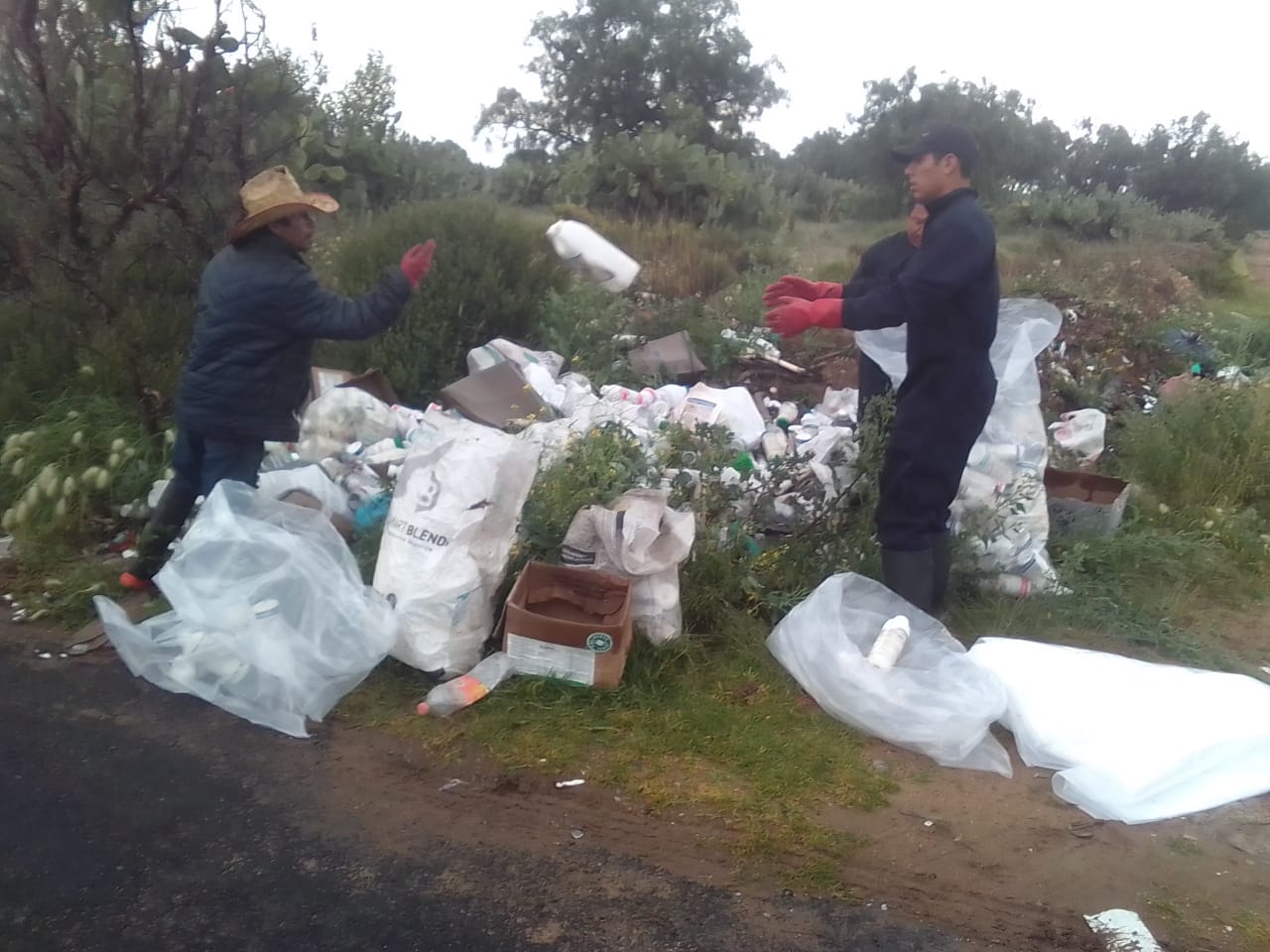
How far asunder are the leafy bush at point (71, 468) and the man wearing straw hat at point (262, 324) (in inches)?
36.7

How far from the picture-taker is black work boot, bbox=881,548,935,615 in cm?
363

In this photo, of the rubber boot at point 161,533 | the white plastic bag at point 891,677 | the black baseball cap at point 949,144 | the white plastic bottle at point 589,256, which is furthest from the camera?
the white plastic bottle at point 589,256

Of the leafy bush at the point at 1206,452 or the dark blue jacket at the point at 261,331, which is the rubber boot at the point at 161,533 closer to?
the dark blue jacket at the point at 261,331

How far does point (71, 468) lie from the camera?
180 inches

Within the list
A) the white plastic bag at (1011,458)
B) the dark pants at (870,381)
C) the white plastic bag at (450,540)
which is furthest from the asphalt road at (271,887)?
the dark pants at (870,381)

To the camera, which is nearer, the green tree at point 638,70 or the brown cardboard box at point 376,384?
the brown cardboard box at point 376,384

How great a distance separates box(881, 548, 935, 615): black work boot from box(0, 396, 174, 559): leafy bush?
3192 millimetres

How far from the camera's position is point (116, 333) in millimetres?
4934

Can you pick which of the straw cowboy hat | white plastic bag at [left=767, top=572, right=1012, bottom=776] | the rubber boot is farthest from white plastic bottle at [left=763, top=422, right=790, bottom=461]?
the rubber boot

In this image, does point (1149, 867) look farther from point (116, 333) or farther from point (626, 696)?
point (116, 333)

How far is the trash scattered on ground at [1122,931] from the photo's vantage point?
234 centimetres

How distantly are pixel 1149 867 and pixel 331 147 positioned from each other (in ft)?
37.1

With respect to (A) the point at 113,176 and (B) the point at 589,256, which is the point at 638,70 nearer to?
(B) the point at 589,256

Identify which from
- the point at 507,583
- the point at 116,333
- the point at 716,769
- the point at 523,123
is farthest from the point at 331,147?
the point at 523,123
